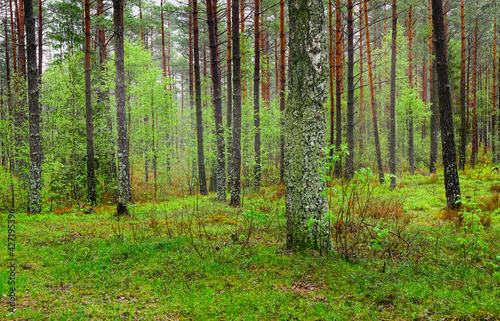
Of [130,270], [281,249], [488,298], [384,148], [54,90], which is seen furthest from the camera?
[384,148]

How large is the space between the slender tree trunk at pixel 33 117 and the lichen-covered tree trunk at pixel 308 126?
965cm

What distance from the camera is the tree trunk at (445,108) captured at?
745cm

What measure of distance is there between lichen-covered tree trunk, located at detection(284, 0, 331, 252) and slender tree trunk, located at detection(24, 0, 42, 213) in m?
9.65

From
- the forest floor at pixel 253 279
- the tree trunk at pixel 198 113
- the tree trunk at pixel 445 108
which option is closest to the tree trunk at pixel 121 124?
the forest floor at pixel 253 279

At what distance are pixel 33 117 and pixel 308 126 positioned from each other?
33.8 ft

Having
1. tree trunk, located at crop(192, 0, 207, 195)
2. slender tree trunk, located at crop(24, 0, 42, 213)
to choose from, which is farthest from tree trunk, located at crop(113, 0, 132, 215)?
tree trunk, located at crop(192, 0, 207, 195)

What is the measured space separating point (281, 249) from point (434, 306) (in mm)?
2330

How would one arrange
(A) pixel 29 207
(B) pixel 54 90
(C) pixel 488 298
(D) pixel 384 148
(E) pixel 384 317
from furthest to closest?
1. (D) pixel 384 148
2. (B) pixel 54 90
3. (A) pixel 29 207
4. (C) pixel 488 298
5. (E) pixel 384 317

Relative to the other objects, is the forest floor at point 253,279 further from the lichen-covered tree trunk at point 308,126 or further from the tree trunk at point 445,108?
the tree trunk at point 445,108

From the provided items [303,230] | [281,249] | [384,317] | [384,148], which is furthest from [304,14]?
[384,148]

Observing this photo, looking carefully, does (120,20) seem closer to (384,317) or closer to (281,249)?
(281,249)

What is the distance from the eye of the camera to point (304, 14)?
14.7ft

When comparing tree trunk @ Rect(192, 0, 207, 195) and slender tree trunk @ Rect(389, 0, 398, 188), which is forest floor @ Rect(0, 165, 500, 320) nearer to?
slender tree trunk @ Rect(389, 0, 398, 188)

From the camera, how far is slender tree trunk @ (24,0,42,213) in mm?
9250
